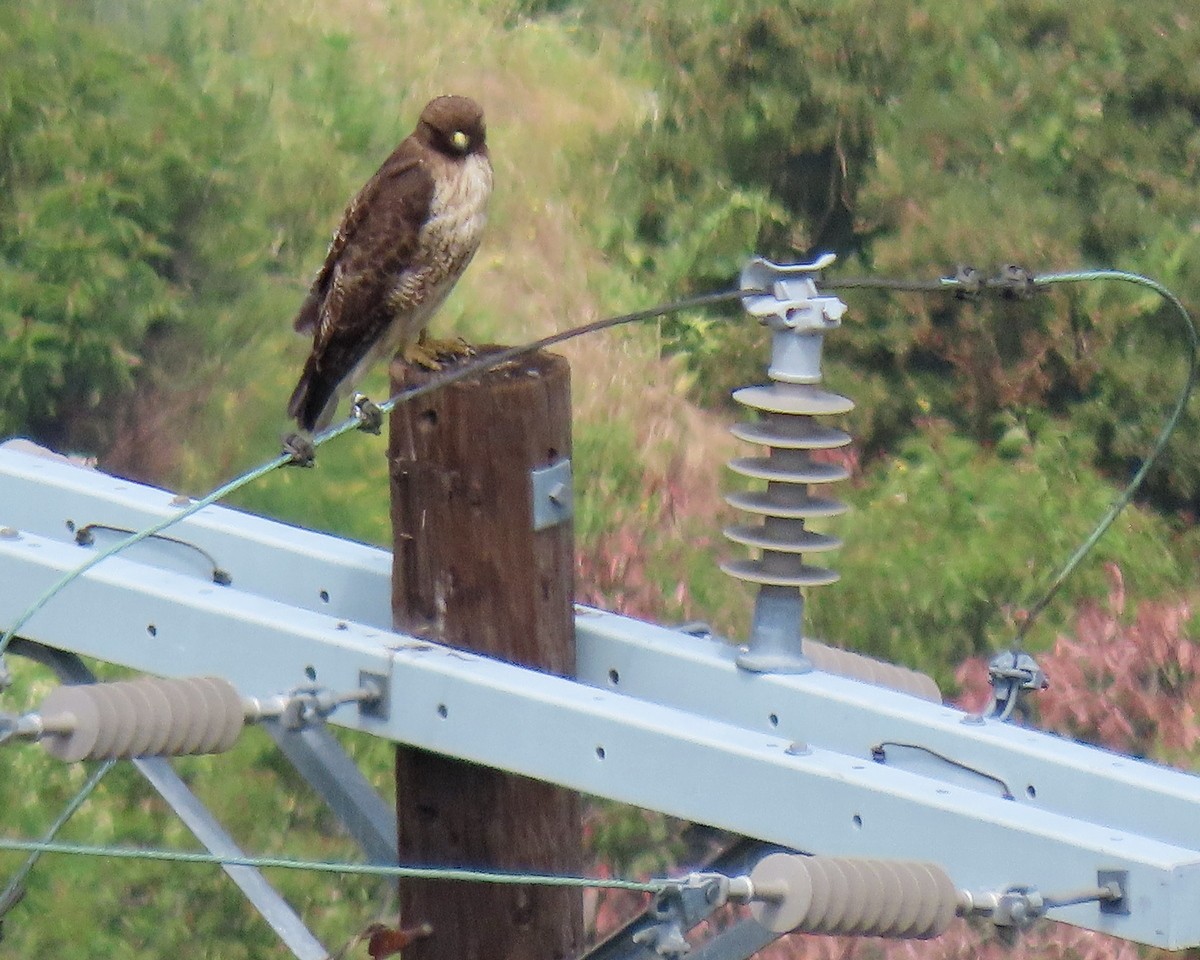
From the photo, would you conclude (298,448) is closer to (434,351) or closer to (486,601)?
(486,601)

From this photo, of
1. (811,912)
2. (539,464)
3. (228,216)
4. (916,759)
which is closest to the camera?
(811,912)

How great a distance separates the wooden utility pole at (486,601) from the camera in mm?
3400

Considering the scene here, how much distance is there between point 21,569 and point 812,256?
731 cm

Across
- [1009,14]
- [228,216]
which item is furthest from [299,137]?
[1009,14]

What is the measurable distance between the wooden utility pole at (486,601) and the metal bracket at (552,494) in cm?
1

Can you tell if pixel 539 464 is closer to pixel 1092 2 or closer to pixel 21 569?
pixel 21 569

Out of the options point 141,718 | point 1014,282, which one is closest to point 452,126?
point 1014,282

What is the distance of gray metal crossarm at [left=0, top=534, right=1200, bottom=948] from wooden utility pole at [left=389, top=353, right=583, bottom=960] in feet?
0.68

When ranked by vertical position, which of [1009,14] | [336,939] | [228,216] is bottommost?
[336,939]

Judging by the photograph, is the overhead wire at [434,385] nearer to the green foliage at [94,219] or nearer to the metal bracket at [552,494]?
the metal bracket at [552,494]

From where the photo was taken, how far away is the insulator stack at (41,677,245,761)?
2701 mm

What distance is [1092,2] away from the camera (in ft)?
32.4

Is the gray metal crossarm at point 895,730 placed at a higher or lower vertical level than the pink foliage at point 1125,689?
higher

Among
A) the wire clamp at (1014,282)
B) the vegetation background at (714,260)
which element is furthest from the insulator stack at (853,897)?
the vegetation background at (714,260)
